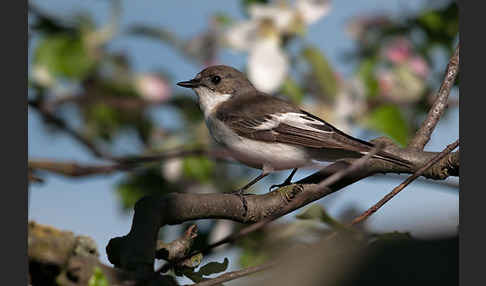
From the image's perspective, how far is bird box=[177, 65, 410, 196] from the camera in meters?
3.70

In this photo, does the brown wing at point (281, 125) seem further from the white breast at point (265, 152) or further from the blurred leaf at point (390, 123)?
the blurred leaf at point (390, 123)

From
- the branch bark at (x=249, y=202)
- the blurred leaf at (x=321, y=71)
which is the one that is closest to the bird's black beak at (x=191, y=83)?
the blurred leaf at (x=321, y=71)

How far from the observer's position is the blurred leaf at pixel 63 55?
4.69m

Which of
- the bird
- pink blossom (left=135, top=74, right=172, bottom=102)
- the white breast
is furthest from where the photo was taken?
pink blossom (left=135, top=74, right=172, bottom=102)

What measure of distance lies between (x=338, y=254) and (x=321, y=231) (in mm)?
1636

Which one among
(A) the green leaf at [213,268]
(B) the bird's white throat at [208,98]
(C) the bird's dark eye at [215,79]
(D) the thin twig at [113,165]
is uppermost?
(C) the bird's dark eye at [215,79]

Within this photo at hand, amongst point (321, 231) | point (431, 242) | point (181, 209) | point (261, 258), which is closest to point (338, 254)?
point (431, 242)

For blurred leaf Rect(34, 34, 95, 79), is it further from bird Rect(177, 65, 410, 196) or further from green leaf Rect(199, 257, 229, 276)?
green leaf Rect(199, 257, 229, 276)

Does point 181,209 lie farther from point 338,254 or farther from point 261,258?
point 261,258

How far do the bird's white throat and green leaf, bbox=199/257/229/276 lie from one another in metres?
2.80

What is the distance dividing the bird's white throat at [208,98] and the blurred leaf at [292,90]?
21.6 inches

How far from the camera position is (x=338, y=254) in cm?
158

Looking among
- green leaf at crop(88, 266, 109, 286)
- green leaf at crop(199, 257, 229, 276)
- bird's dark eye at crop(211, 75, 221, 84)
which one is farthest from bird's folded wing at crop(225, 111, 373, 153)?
green leaf at crop(88, 266, 109, 286)

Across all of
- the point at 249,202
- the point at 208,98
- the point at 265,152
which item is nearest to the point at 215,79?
the point at 208,98
